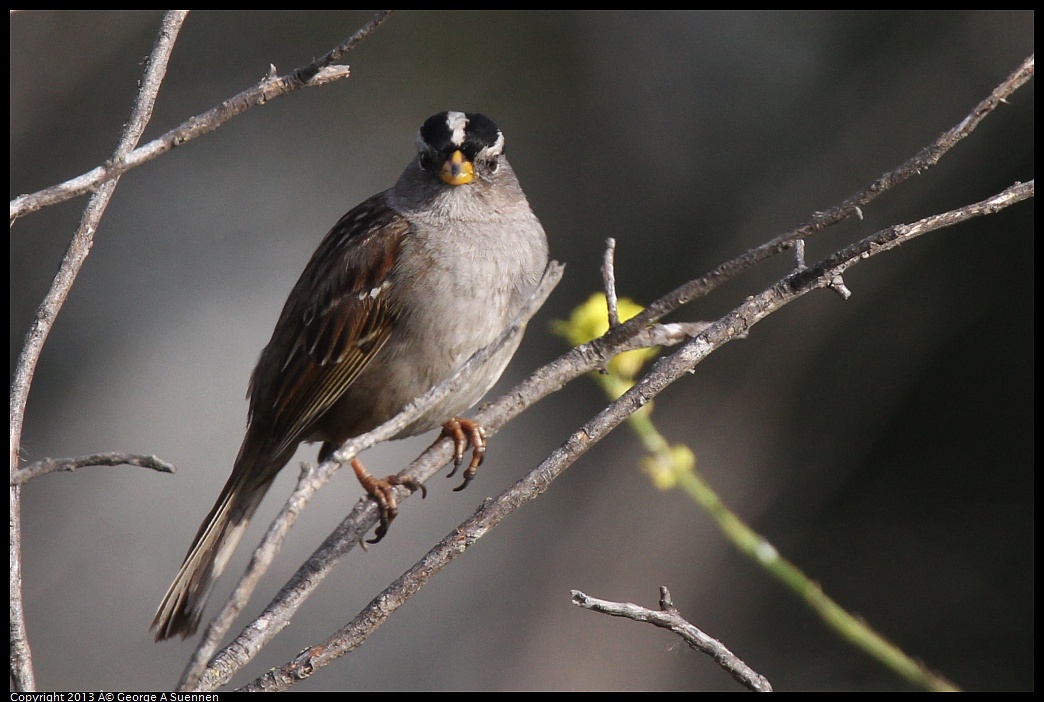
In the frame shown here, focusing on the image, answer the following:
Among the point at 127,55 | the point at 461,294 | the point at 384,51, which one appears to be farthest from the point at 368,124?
the point at 461,294

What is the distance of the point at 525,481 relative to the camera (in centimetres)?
199

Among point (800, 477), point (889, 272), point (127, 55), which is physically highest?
point (127, 55)

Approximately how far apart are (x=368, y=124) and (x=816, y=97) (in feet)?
11.4

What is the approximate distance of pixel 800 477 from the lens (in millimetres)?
7016

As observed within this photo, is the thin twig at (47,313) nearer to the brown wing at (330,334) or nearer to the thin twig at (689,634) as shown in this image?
the thin twig at (689,634)

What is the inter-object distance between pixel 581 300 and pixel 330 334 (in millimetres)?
3829

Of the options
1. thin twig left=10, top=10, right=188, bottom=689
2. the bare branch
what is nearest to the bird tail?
thin twig left=10, top=10, right=188, bottom=689

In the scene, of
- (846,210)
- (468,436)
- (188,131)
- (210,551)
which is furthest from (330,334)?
(846,210)

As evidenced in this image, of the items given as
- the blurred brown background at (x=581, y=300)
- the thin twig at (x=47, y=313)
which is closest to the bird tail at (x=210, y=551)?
the thin twig at (x=47, y=313)

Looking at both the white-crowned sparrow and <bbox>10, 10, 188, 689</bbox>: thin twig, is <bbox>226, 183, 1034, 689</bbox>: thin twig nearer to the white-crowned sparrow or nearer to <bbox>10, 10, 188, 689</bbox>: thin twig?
<bbox>10, 10, 188, 689</bbox>: thin twig

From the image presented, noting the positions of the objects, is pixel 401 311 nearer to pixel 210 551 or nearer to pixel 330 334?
pixel 330 334

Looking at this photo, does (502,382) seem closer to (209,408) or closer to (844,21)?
(209,408)

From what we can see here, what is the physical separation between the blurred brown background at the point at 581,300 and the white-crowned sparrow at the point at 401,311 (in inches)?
73.4

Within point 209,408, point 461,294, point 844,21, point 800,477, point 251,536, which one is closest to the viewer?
point 461,294
